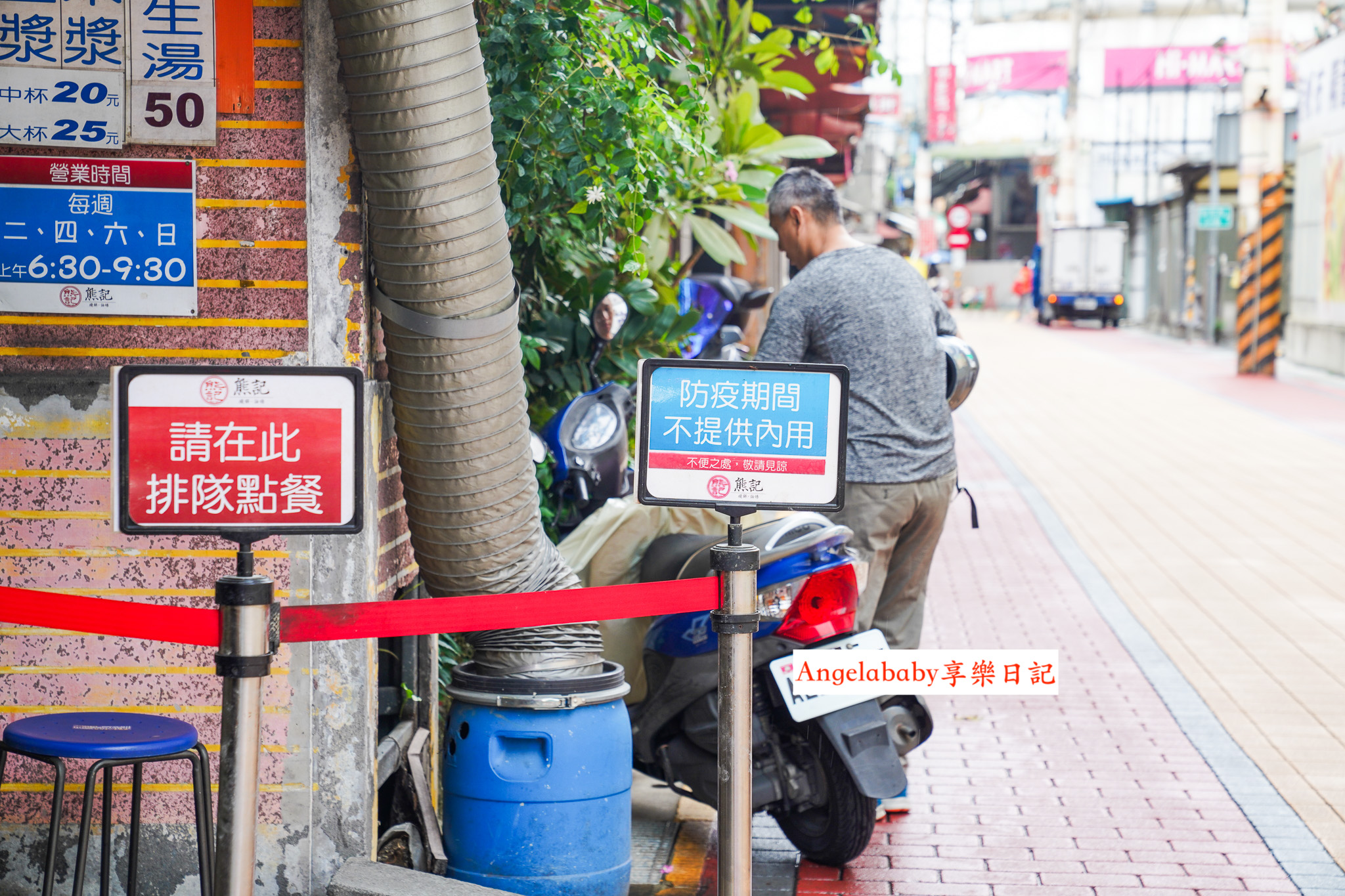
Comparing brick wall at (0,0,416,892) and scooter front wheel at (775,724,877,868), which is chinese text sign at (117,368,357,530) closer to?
brick wall at (0,0,416,892)

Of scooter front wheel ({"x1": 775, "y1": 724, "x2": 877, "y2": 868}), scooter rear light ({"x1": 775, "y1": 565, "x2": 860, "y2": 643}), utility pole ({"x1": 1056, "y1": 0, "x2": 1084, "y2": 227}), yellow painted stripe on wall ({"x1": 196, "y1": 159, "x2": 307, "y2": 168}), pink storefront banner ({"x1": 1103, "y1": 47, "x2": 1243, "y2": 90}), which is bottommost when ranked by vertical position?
scooter front wheel ({"x1": 775, "y1": 724, "x2": 877, "y2": 868})

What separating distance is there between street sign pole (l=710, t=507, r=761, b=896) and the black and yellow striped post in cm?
2080

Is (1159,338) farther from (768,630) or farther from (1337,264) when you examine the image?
(768,630)

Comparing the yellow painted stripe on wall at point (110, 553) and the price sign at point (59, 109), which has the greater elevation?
the price sign at point (59, 109)

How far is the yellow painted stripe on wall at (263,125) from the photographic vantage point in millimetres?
3395

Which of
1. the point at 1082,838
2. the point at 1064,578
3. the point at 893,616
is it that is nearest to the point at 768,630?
the point at 893,616

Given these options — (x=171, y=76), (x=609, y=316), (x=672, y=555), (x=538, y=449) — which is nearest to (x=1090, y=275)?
(x=609, y=316)

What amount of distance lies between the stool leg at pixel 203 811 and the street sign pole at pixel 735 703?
114cm

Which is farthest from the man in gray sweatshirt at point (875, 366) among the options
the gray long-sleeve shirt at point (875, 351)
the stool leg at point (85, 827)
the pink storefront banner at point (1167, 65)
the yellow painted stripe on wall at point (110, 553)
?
the pink storefront banner at point (1167, 65)

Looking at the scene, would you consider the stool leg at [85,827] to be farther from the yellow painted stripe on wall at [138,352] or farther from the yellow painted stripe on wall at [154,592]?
the yellow painted stripe on wall at [138,352]

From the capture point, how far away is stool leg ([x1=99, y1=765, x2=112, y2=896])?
2998mm

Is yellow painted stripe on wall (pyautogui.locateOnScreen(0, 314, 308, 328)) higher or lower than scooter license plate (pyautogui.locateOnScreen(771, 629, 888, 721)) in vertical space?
higher

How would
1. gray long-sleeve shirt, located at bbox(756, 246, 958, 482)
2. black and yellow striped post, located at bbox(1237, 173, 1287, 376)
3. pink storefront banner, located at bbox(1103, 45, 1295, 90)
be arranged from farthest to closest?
pink storefront banner, located at bbox(1103, 45, 1295, 90)
black and yellow striped post, located at bbox(1237, 173, 1287, 376)
gray long-sleeve shirt, located at bbox(756, 246, 958, 482)

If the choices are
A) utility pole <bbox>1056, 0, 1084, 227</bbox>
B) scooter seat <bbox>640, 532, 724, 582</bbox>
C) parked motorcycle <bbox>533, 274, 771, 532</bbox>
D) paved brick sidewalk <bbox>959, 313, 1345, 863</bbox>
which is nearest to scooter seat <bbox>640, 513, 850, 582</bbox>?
scooter seat <bbox>640, 532, 724, 582</bbox>
